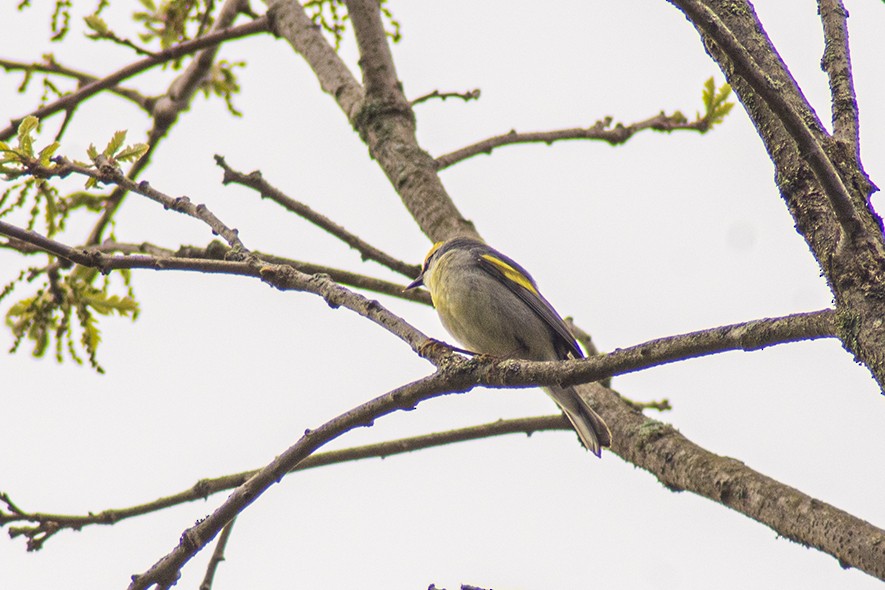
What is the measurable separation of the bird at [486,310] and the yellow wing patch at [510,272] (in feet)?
0.13

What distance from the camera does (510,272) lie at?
532 cm

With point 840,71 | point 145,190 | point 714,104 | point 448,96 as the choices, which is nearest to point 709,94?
point 714,104

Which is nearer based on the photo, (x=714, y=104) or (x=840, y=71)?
(x=840, y=71)

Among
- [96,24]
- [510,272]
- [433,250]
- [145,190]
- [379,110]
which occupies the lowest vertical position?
[145,190]

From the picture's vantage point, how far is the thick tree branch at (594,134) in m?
5.01

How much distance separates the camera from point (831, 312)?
198 cm

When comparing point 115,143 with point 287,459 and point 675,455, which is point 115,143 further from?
point 675,455

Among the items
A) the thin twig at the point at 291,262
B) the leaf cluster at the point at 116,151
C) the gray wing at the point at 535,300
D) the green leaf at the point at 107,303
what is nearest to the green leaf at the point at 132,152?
the leaf cluster at the point at 116,151

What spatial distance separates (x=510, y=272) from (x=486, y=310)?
0.44m

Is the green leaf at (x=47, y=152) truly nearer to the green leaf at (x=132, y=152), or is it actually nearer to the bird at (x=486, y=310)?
the green leaf at (x=132, y=152)

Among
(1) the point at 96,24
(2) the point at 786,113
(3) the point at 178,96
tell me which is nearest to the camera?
(2) the point at 786,113

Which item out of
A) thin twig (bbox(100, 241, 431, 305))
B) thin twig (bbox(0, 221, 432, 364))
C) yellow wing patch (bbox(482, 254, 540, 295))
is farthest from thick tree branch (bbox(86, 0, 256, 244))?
thin twig (bbox(0, 221, 432, 364))

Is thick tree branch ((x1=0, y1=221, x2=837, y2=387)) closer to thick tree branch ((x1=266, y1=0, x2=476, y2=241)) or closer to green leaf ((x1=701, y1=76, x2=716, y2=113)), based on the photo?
thick tree branch ((x1=266, y1=0, x2=476, y2=241))

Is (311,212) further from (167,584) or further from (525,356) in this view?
(167,584)
